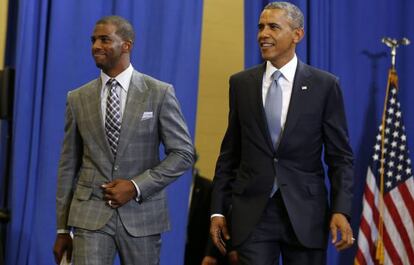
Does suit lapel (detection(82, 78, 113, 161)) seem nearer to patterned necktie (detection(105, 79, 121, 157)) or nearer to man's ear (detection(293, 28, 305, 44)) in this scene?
patterned necktie (detection(105, 79, 121, 157))

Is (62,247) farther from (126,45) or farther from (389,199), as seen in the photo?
(389,199)

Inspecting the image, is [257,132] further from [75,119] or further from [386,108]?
[386,108]

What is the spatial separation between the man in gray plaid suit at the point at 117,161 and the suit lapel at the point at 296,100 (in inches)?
20.5

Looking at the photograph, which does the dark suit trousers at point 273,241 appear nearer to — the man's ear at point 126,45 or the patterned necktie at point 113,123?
the patterned necktie at point 113,123

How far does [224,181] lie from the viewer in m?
2.80

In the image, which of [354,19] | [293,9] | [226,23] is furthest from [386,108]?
[293,9]

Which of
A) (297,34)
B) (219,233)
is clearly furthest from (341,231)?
(297,34)

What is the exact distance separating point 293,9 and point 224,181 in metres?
0.78

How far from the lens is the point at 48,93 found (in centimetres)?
456

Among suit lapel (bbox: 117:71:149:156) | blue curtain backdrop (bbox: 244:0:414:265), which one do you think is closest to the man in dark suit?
suit lapel (bbox: 117:71:149:156)

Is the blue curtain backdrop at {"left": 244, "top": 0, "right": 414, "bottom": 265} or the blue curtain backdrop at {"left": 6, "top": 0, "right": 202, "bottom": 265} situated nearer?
the blue curtain backdrop at {"left": 6, "top": 0, "right": 202, "bottom": 265}

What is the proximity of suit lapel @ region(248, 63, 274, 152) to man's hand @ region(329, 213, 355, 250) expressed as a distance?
370mm

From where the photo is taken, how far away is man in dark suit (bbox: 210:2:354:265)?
261 centimetres

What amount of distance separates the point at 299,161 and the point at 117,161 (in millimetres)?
764
